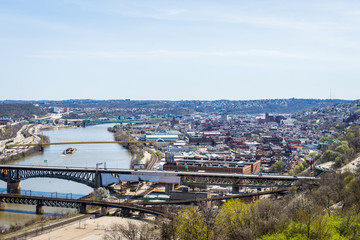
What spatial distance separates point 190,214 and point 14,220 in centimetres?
1545

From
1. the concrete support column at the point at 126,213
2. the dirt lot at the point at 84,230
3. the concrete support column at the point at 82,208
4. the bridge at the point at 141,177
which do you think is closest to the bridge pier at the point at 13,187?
the bridge at the point at 141,177

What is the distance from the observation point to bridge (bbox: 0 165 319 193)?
1342 inches

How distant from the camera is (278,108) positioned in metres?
198

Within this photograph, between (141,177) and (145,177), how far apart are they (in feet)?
1.19

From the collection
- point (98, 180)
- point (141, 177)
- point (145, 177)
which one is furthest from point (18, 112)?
point (145, 177)

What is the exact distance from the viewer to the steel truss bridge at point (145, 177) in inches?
1342

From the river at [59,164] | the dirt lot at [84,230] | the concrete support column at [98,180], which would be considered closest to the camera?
the dirt lot at [84,230]

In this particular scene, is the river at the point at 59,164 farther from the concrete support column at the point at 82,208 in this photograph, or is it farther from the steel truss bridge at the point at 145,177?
the concrete support column at the point at 82,208

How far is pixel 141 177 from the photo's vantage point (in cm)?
3572

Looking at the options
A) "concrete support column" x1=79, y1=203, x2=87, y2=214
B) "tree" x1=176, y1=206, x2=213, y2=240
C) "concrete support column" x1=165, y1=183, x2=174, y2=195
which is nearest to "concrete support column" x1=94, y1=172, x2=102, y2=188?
"concrete support column" x1=165, y1=183, x2=174, y2=195

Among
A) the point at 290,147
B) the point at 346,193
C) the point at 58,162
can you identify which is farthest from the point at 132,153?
the point at 346,193

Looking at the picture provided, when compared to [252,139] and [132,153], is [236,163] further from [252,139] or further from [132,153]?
[252,139]

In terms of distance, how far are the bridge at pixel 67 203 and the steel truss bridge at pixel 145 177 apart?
6107 mm

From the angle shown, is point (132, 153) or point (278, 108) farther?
point (278, 108)
